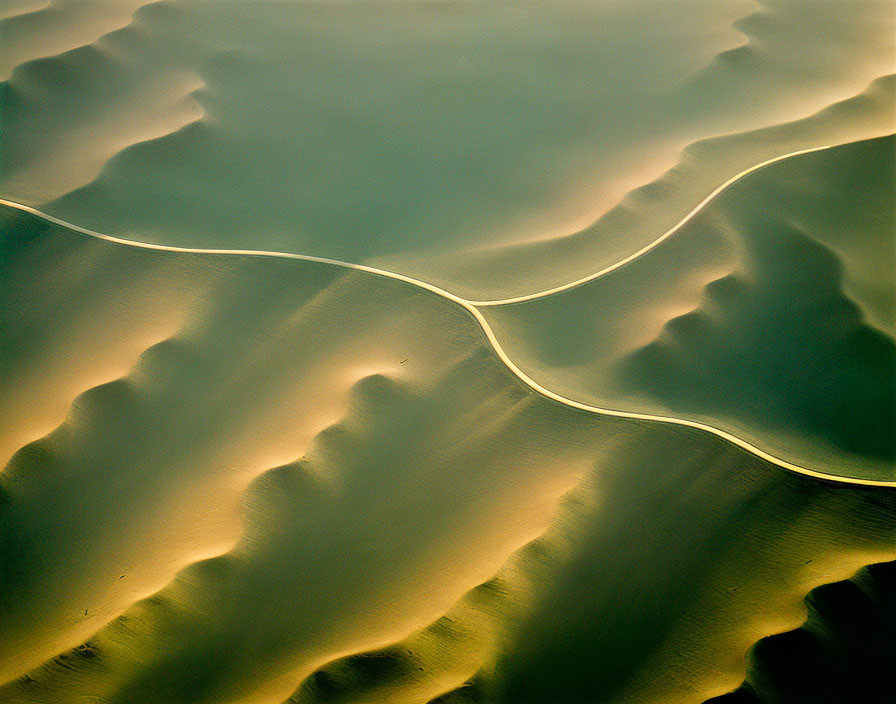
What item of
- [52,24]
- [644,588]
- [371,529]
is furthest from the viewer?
[52,24]

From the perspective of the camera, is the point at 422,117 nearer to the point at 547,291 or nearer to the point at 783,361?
the point at 547,291

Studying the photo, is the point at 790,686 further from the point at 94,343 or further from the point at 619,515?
the point at 94,343

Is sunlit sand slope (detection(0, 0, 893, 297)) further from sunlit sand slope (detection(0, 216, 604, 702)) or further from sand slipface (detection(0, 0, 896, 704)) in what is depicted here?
sunlit sand slope (detection(0, 216, 604, 702))

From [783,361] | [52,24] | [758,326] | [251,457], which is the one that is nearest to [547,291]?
[758,326]

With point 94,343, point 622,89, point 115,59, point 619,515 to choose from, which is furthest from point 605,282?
point 115,59

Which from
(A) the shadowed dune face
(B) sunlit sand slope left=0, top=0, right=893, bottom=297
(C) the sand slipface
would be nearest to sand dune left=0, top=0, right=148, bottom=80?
(C) the sand slipface

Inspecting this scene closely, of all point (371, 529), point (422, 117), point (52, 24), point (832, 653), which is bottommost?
point (832, 653)
